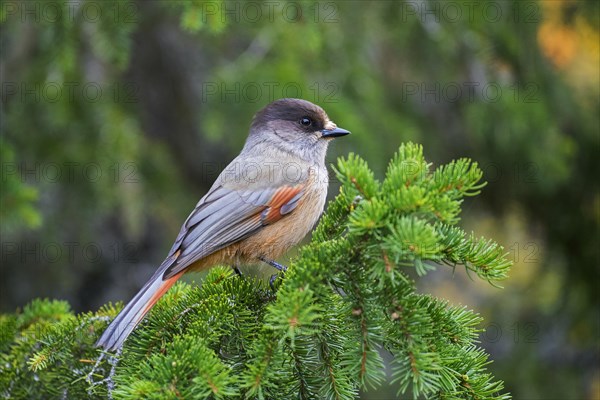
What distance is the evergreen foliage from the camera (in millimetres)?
2012

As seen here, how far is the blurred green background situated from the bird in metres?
0.28

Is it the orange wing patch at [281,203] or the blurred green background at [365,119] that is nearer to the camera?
the orange wing patch at [281,203]

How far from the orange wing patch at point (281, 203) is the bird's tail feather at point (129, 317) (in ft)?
2.94

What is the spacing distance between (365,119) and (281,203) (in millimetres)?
1222

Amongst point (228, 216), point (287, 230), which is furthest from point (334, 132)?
point (228, 216)

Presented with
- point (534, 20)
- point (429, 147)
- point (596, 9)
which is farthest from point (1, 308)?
point (596, 9)

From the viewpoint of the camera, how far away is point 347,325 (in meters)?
2.31

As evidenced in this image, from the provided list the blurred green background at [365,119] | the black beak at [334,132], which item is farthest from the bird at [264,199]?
the blurred green background at [365,119]

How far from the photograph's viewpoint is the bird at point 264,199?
10.8 feet

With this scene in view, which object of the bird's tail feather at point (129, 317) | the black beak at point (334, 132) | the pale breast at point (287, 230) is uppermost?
the black beak at point (334, 132)

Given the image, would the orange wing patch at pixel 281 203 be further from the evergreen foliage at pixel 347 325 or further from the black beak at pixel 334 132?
the evergreen foliage at pixel 347 325

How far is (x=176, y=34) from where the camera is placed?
233 inches

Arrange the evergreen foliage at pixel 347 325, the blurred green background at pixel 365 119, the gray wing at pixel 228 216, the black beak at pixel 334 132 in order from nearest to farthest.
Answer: the evergreen foliage at pixel 347 325 → the gray wing at pixel 228 216 → the black beak at pixel 334 132 → the blurred green background at pixel 365 119

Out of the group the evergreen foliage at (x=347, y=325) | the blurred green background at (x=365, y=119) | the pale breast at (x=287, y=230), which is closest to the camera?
the evergreen foliage at (x=347, y=325)
